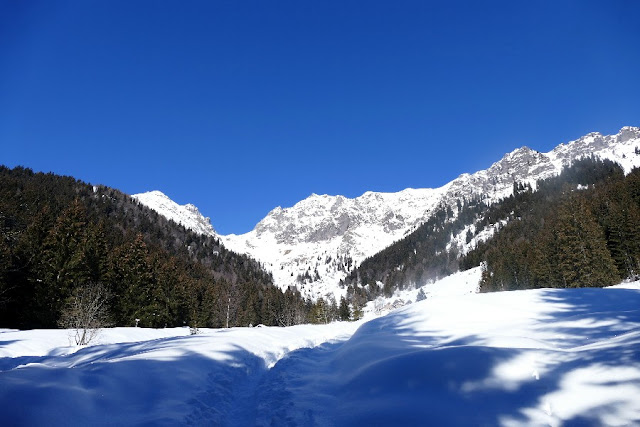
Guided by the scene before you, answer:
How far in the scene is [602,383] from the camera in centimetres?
436

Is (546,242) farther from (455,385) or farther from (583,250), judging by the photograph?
(455,385)

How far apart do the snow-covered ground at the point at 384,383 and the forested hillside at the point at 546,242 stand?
32819 millimetres

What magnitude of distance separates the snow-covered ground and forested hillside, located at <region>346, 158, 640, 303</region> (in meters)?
32.8

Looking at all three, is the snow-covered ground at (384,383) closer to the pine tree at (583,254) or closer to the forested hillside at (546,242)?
the pine tree at (583,254)

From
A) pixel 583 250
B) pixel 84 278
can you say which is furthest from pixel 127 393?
pixel 583 250

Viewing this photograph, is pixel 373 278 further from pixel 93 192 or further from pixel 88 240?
pixel 88 240

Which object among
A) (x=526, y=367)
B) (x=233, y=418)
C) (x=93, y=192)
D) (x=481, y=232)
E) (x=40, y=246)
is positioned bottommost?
(x=233, y=418)

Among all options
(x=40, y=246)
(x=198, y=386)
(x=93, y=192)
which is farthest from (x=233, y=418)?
(x=93, y=192)

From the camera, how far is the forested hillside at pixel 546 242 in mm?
38562

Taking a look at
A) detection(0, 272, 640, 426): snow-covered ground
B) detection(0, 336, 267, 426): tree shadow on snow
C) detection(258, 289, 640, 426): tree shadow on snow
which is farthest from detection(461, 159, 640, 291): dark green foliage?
detection(0, 336, 267, 426): tree shadow on snow

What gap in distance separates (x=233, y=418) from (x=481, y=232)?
569 ft

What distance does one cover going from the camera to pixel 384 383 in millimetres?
6785

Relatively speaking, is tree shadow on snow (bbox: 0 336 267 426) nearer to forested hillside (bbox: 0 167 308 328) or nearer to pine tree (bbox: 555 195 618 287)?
forested hillside (bbox: 0 167 308 328)

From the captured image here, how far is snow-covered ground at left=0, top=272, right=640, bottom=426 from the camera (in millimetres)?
4512
